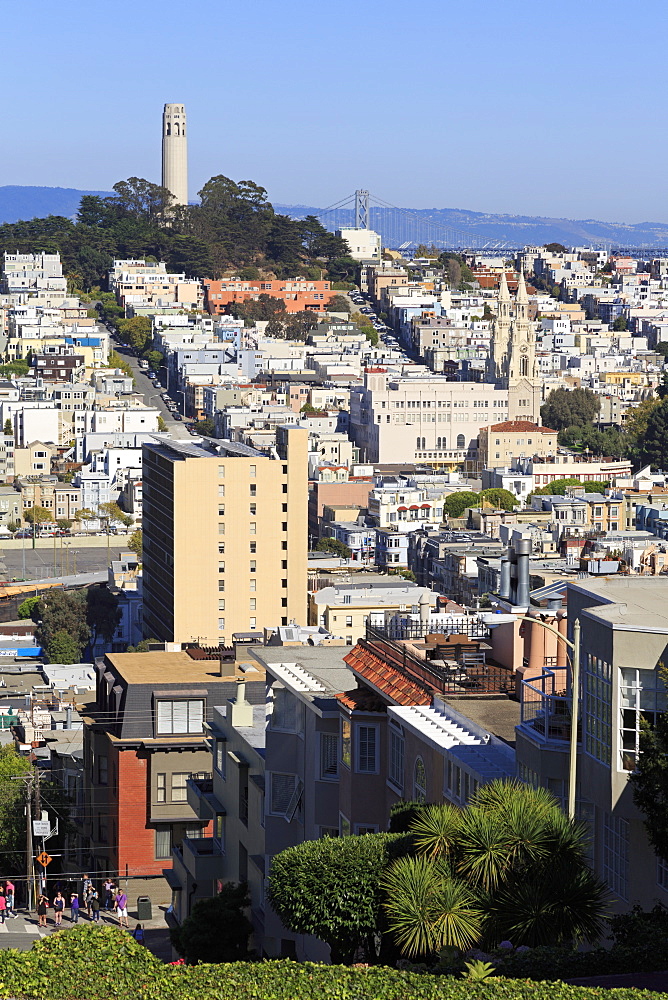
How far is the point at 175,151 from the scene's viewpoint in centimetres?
15375

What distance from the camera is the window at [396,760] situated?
12945 millimetres

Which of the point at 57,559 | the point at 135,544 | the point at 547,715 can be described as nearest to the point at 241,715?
the point at 547,715

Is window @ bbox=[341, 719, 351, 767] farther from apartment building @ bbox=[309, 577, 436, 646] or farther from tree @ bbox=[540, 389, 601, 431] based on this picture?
tree @ bbox=[540, 389, 601, 431]

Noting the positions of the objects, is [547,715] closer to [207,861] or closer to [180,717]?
[207,861]

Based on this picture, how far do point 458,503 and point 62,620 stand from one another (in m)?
22.5

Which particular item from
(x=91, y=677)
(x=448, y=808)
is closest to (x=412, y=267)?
(x=91, y=677)

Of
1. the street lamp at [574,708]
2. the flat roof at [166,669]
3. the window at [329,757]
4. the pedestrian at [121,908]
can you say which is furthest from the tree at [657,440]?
the street lamp at [574,708]

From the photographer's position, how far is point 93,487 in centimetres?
8538

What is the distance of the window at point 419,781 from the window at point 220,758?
5334mm

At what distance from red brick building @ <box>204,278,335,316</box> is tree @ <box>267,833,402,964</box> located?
114 meters

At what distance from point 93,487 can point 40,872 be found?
6119 cm

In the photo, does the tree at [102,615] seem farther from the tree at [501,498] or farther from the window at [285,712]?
the window at [285,712]

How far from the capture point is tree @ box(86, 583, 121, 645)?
59.8 m

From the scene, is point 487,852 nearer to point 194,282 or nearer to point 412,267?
point 194,282
